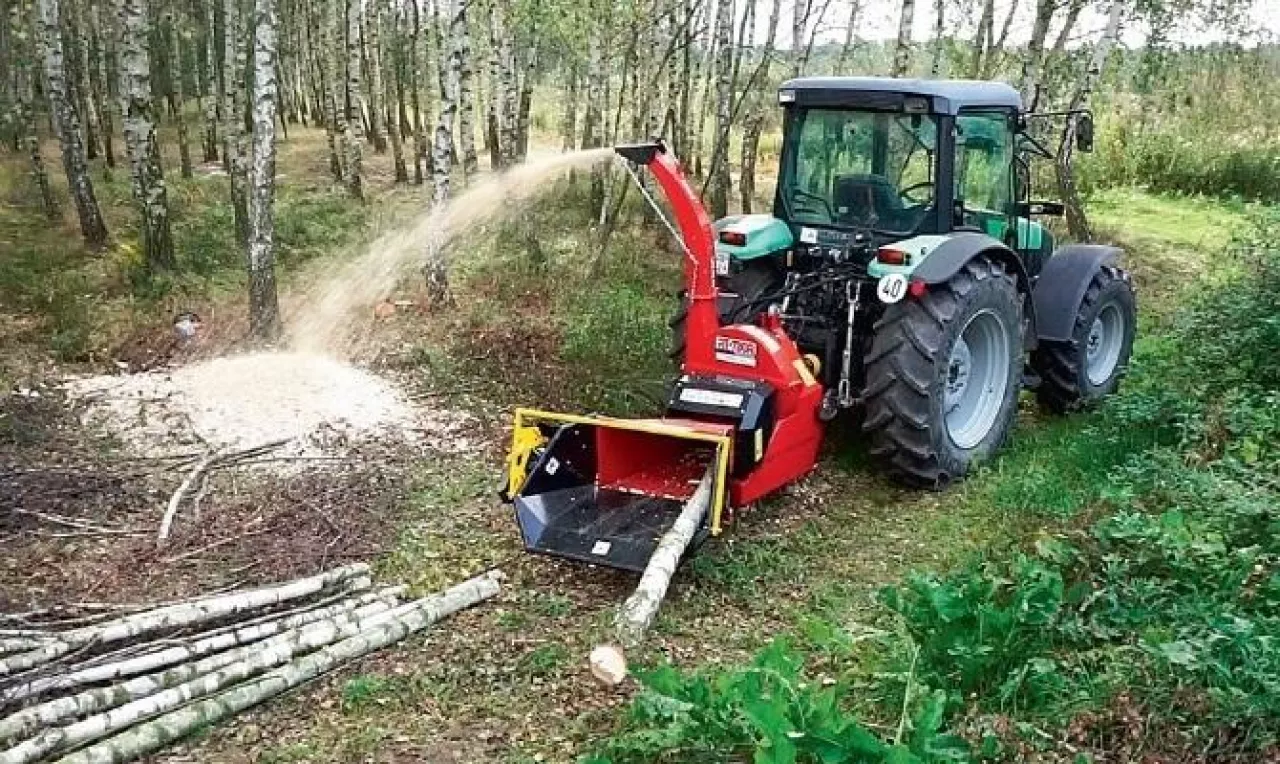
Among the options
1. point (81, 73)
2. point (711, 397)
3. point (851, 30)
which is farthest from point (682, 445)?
point (81, 73)

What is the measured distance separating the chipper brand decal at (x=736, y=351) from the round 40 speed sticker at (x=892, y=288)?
0.74 metres

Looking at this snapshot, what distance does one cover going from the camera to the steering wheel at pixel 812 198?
6688mm

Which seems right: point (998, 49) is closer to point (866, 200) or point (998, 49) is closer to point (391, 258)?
point (391, 258)

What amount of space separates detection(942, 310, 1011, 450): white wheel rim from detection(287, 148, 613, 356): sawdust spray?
2.39 metres

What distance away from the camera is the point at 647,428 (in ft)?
17.2

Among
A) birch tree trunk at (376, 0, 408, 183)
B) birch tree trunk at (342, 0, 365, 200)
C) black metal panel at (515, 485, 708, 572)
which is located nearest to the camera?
black metal panel at (515, 485, 708, 572)

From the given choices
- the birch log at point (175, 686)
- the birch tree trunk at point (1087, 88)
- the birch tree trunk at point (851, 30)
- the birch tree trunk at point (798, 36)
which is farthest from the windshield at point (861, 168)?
the birch tree trunk at point (851, 30)

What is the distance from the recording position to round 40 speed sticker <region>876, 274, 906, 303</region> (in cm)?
583

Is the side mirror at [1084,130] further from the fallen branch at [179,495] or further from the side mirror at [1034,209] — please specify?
the fallen branch at [179,495]

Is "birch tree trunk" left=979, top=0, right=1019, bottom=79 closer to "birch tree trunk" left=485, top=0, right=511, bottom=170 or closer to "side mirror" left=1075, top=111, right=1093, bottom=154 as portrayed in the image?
"birch tree trunk" left=485, top=0, right=511, bottom=170

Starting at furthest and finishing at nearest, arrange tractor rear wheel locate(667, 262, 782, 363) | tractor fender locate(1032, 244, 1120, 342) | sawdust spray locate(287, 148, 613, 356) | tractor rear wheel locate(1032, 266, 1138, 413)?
sawdust spray locate(287, 148, 613, 356)
tractor rear wheel locate(1032, 266, 1138, 413)
tractor fender locate(1032, 244, 1120, 342)
tractor rear wheel locate(667, 262, 782, 363)

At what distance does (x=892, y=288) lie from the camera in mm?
5855

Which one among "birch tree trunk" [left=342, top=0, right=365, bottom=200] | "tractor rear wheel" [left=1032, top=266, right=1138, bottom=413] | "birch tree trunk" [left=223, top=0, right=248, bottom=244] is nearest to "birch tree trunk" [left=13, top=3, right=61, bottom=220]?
"birch tree trunk" [left=223, top=0, right=248, bottom=244]

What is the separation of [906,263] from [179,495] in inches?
154
